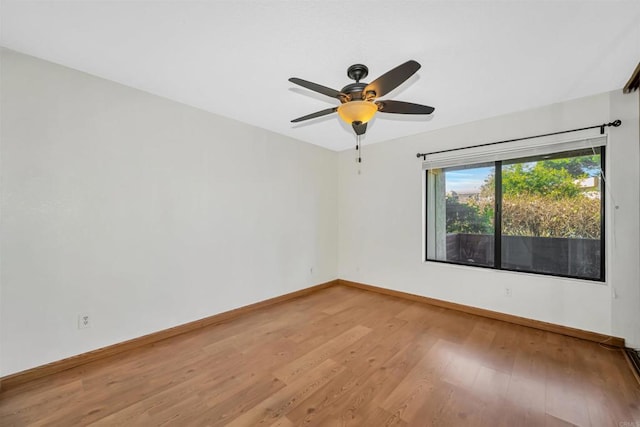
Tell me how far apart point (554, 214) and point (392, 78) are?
2.68 metres

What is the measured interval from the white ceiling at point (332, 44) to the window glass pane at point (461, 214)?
112 cm

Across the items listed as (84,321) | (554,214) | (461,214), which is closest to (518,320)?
(554,214)

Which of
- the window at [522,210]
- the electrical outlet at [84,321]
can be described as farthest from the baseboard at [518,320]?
the electrical outlet at [84,321]

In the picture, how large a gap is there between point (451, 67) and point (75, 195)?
10.9 ft

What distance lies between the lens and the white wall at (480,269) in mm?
2445

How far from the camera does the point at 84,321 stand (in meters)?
2.23

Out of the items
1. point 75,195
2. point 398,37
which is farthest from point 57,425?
point 398,37

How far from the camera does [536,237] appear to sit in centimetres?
305

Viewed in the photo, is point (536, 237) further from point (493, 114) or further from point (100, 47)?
point (100, 47)

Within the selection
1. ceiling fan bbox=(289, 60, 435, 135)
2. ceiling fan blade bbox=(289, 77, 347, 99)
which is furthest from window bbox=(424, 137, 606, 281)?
ceiling fan blade bbox=(289, 77, 347, 99)

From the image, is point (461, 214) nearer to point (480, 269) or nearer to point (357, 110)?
point (480, 269)

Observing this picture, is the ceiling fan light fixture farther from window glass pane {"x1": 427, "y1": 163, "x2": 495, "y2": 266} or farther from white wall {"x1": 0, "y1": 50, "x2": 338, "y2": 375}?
window glass pane {"x1": 427, "y1": 163, "x2": 495, "y2": 266}

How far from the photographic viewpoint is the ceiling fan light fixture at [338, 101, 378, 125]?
6.05 ft

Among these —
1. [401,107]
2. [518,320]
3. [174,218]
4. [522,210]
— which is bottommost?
[518,320]
